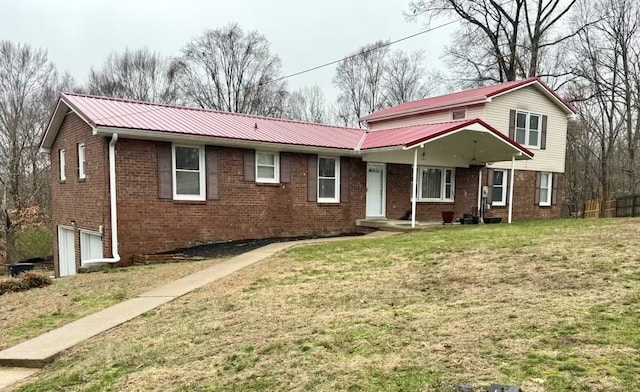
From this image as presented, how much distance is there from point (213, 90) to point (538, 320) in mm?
37190

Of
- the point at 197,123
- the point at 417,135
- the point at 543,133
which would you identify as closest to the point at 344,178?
the point at 417,135

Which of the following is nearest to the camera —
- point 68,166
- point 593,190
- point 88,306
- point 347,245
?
point 88,306

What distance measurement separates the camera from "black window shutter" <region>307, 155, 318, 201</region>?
1409cm

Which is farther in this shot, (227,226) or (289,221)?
(289,221)

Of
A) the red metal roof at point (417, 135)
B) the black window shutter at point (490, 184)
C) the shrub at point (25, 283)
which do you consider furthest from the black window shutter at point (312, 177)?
the black window shutter at point (490, 184)

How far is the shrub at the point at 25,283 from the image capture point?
8969 mm

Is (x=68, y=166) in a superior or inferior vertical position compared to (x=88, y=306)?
superior

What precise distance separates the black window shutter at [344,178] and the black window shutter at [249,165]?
3180mm

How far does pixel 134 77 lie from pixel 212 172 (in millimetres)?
29845

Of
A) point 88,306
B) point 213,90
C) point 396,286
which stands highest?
point 213,90

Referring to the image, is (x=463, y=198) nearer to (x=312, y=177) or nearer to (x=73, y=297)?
(x=312, y=177)

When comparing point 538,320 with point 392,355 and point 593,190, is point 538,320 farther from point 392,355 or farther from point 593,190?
point 593,190

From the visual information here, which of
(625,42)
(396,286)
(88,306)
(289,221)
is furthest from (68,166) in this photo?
(625,42)

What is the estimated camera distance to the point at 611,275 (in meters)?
5.45
